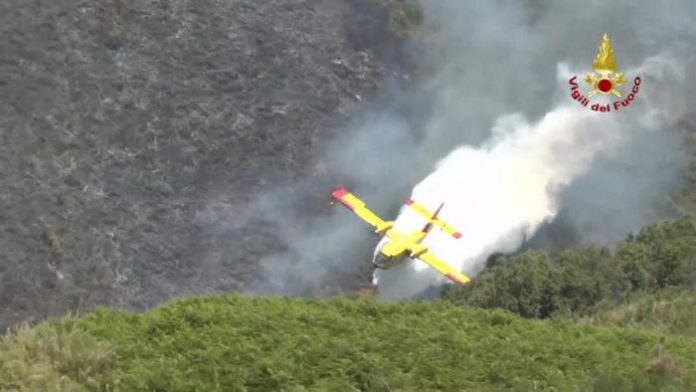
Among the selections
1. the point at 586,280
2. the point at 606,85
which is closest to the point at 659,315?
the point at 586,280

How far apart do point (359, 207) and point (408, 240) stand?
420cm

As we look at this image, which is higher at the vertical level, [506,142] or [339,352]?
[506,142]

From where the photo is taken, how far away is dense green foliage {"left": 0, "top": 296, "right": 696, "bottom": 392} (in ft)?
48.8

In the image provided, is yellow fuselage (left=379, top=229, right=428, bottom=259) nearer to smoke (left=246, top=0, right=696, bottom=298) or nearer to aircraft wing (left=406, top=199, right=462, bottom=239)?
aircraft wing (left=406, top=199, right=462, bottom=239)

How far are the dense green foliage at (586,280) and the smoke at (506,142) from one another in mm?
13493

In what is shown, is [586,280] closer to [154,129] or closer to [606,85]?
[606,85]

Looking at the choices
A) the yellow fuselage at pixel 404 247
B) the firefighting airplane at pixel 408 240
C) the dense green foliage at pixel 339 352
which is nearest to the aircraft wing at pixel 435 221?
the firefighting airplane at pixel 408 240

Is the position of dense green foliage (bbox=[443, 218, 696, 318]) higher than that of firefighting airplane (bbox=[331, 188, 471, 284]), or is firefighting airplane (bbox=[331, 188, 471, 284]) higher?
firefighting airplane (bbox=[331, 188, 471, 284])

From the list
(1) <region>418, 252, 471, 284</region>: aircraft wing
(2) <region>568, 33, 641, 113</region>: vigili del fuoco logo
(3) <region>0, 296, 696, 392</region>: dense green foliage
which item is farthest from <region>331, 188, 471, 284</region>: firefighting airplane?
(3) <region>0, 296, 696, 392</region>: dense green foliage

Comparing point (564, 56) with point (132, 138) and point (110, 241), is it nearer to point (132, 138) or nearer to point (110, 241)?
point (132, 138)

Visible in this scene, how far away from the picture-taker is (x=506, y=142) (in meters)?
63.4

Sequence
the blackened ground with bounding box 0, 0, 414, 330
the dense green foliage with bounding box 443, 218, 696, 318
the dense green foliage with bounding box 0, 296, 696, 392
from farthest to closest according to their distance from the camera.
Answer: the blackened ground with bounding box 0, 0, 414, 330 → the dense green foliage with bounding box 443, 218, 696, 318 → the dense green foliage with bounding box 0, 296, 696, 392

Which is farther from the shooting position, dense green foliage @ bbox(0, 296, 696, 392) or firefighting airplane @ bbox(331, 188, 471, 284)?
firefighting airplane @ bbox(331, 188, 471, 284)

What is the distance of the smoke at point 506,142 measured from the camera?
55094 mm
